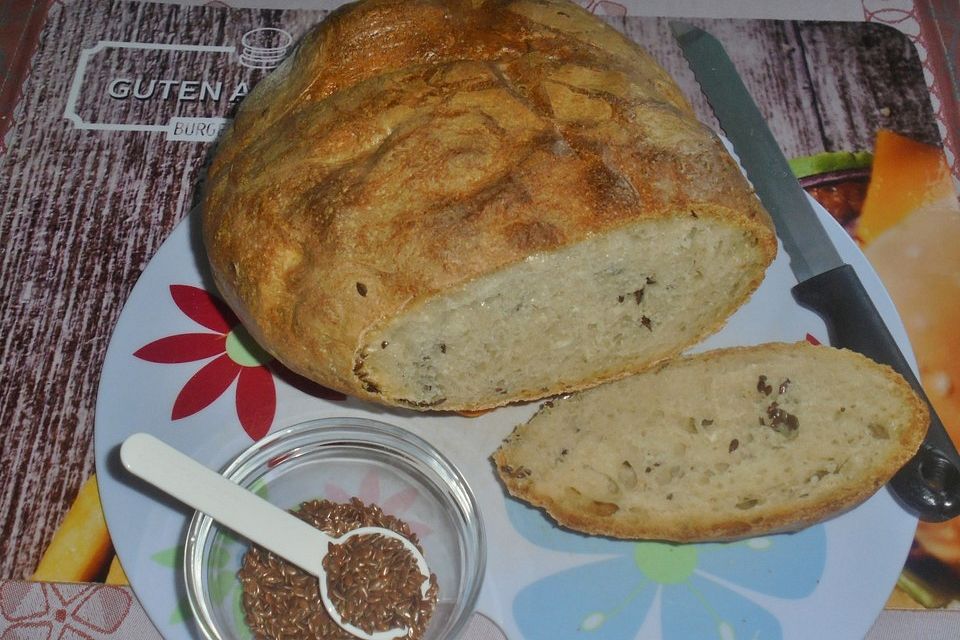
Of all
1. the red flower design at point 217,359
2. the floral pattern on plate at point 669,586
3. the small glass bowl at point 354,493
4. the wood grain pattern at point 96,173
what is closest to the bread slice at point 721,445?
the floral pattern on plate at point 669,586

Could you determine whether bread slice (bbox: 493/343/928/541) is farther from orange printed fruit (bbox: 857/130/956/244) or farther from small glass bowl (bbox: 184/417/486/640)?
orange printed fruit (bbox: 857/130/956/244)

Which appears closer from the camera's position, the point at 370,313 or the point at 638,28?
the point at 370,313

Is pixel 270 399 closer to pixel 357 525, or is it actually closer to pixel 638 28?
pixel 357 525

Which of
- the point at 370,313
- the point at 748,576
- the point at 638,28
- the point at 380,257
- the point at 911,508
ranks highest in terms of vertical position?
the point at 638,28

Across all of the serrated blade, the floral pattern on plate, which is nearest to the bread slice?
the floral pattern on plate

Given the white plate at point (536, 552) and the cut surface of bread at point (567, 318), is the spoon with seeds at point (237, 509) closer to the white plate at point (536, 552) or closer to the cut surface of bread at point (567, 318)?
the white plate at point (536, 552)

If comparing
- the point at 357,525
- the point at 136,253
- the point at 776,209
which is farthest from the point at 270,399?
the point at 776,209
